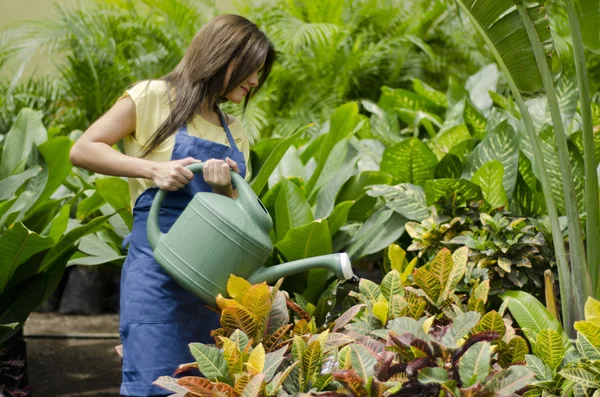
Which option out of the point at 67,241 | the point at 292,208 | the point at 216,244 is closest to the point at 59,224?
the point at 67,241

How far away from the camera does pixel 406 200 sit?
286 centimetres

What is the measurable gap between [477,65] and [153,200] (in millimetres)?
4316

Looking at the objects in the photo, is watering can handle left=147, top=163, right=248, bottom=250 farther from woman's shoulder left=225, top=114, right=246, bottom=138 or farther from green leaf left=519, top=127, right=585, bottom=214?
green leaf left=519, top=127, right=585, bottom=214

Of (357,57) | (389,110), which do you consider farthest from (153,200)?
(357,57)

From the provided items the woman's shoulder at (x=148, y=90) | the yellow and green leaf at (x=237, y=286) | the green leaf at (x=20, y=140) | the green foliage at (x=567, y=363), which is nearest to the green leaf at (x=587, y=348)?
the green foliage at (x=567, y=363)

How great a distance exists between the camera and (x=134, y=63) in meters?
5.36

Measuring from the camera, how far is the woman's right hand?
1.86m

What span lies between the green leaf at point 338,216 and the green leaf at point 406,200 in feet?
0.38

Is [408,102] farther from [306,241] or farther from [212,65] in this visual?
[212,65]

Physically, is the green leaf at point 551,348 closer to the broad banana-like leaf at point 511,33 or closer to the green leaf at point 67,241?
the broad banana-like leaf at point 511,33

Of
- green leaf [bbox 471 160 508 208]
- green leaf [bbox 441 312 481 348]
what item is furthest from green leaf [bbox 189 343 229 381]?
green leaf [bbox 471 160 508 208]

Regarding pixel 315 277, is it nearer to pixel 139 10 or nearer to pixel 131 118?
pixel 131 118

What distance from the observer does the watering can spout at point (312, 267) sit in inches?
73.4

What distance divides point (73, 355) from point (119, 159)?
7.93 ft
